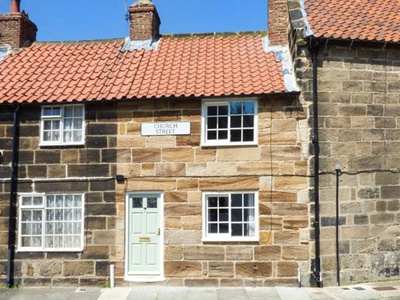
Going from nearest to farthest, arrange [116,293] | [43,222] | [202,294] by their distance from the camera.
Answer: [202,294] → [116,293] → [43,222]

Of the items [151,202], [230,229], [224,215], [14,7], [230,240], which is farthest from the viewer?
[14,7]

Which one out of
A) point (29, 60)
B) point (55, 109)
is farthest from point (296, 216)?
point (29, 60)

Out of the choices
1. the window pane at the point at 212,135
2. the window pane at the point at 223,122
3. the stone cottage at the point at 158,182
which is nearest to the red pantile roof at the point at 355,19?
the stone cottage at the point at 158,182

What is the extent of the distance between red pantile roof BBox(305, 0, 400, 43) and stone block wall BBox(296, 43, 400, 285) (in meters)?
0.32

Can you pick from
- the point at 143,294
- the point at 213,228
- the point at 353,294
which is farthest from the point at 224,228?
the point at 353,294

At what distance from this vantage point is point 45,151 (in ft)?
37.3

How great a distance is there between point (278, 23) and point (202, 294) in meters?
7.86

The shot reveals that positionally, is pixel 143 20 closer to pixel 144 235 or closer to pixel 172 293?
pixel 144 235

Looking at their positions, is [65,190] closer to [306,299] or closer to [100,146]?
[100,146]

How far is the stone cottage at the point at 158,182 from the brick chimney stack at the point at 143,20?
2.67 m

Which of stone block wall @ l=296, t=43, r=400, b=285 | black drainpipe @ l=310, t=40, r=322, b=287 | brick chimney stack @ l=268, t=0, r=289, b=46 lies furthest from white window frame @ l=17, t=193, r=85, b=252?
brick chimney stack @ l=268, t=0, r=289, b=46

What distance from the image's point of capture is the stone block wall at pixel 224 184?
1061 centimetres

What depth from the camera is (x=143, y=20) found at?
13812mm

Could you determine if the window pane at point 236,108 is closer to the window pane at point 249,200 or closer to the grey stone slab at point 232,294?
the window pane at point 249,200
